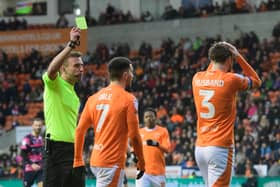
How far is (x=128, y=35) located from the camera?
35.1 m

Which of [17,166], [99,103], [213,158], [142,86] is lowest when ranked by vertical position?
[17,166]

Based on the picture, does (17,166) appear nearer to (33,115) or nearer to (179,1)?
(33,115)

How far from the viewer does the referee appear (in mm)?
8500

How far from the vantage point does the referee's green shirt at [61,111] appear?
8.48 m

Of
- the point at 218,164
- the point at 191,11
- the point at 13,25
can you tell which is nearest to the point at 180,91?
the point at 191,11

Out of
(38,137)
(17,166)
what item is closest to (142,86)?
(17,166)

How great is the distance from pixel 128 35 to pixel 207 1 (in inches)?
153

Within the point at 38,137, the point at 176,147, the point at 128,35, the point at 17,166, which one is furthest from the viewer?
the point at 128,35

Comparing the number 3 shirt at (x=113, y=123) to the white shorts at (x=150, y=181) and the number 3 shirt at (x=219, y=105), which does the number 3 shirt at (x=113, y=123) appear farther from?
the white shorts at (x=150, y=181)

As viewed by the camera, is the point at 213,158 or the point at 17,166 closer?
Answer: the point at 213,158

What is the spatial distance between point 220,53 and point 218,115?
714 mm

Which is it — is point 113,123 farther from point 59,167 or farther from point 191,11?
point 191,11

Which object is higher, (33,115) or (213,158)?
(213,158)

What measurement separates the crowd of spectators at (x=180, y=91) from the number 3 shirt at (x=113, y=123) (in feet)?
42.7
